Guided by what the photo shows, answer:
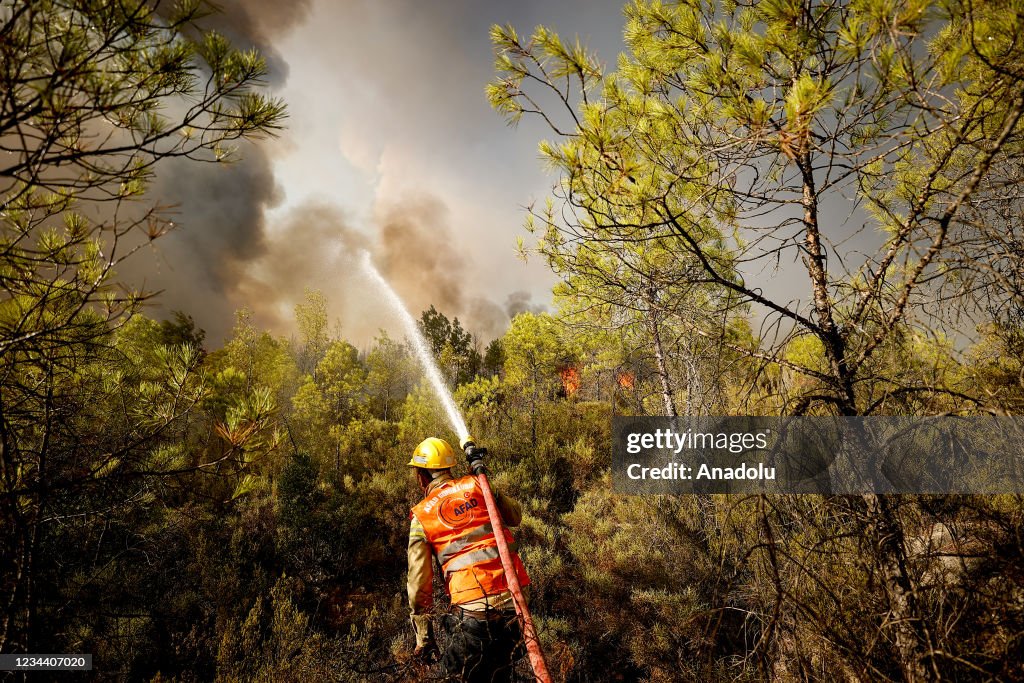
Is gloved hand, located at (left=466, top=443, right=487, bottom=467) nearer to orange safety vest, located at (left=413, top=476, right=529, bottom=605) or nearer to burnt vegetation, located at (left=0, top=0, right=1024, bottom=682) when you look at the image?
orange safety vest, located at (left=413, top=476, right=529, bottom=605)

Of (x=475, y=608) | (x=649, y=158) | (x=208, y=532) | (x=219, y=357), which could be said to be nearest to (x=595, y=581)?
(x=475, y=608)

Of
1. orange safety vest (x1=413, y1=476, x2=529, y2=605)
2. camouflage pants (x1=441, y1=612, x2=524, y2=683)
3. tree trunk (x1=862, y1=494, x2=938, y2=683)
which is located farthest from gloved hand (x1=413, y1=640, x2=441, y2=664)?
tree trunk (x1=862, y1=494, x2=938, y2=683)

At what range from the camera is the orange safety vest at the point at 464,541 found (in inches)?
112

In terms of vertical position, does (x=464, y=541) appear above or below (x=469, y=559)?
above

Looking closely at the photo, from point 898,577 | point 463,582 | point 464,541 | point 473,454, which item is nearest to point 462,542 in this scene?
point 464,541

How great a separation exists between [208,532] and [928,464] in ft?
35.2

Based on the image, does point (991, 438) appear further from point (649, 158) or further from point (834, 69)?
point (649, 158)

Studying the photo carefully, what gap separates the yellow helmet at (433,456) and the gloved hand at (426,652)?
1.20 meters

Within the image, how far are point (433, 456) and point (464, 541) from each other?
787 mm

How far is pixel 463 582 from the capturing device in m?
2.84

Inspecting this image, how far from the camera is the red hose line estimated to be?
2.24 m

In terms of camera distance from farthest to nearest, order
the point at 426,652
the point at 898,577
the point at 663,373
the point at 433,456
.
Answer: the point at 663,373 → the point at 433,456 → the point at 426,652 → the point at 898,577

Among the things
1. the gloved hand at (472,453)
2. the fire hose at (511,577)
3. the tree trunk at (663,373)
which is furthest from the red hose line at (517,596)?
the tree trunk at (663,373)

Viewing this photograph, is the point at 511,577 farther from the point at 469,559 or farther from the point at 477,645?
the point at 477,645
